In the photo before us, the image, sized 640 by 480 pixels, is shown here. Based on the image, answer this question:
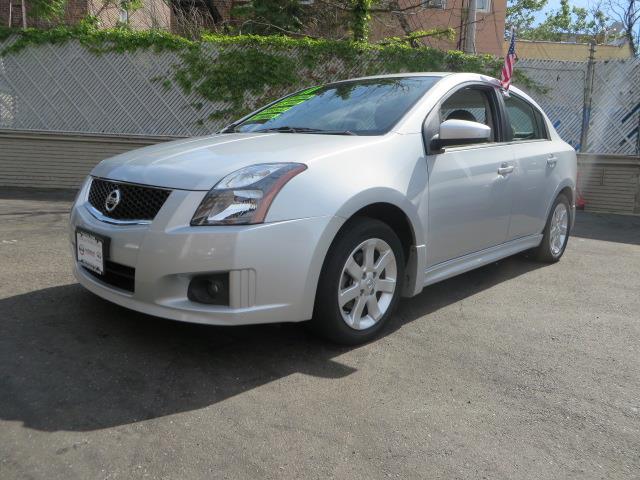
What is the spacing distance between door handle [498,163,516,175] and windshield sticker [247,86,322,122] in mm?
1513

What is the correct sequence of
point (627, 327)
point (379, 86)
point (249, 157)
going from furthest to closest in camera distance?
point (379, 86)
point (627, 327)
point (249, 157)

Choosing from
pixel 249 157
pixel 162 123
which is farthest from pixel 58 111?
pixel 249 157

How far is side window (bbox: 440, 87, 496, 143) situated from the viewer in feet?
13.9

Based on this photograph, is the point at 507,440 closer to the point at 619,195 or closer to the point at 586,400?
the point at 586,400

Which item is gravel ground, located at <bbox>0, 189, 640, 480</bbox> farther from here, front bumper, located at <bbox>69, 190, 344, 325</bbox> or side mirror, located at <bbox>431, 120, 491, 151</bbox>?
side mirror, located at <bbox>431, 120, 491, 151</bbox>

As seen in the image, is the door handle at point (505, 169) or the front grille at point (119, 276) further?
the door handle at point (505, 169)

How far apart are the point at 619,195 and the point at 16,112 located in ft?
31.5

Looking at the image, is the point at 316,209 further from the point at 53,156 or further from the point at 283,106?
the point at 53,156

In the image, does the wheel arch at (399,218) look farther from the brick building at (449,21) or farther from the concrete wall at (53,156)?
the brick building at (449,21)

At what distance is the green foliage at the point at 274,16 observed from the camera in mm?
13156

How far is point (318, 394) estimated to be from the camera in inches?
116

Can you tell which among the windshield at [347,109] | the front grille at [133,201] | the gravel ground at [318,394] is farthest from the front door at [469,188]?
the front grille at [133,201]

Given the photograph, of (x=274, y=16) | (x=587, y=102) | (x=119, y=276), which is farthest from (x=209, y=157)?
(x=274, y=16)

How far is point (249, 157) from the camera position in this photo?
326cm
